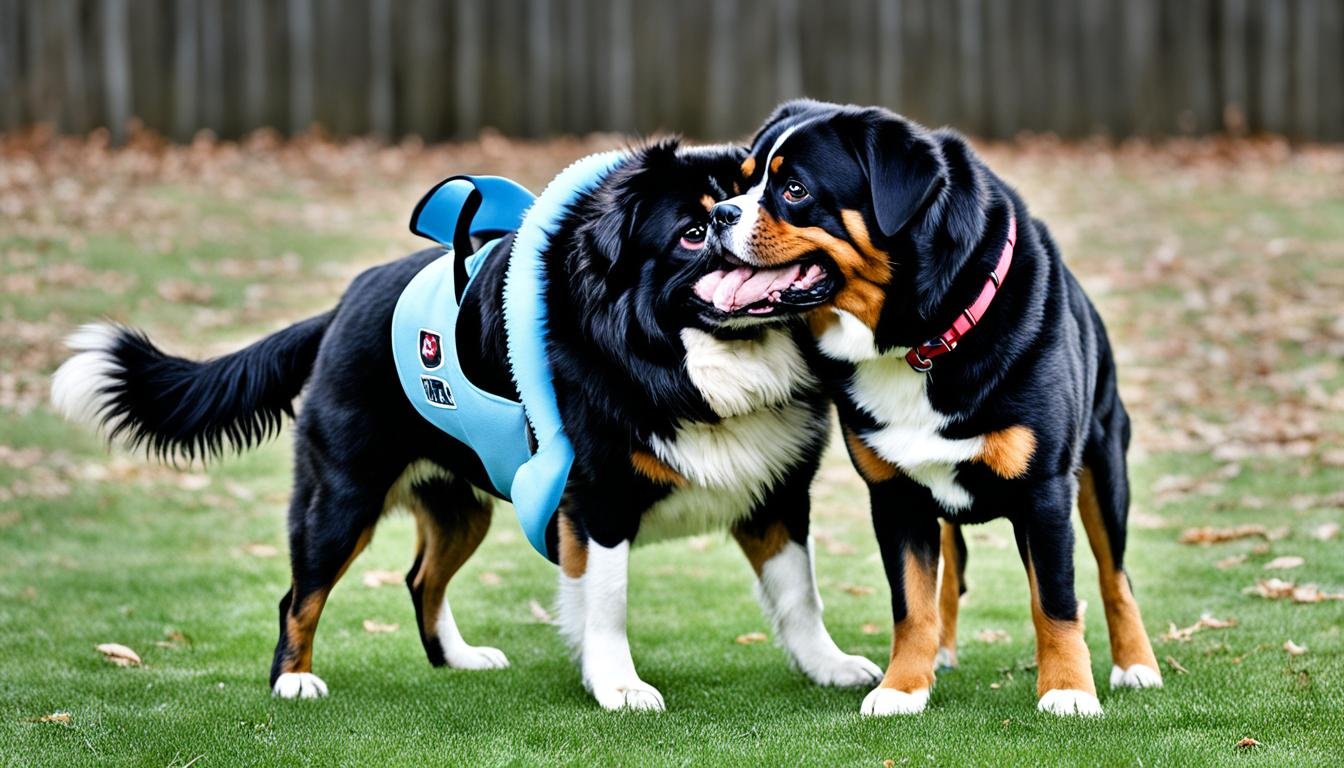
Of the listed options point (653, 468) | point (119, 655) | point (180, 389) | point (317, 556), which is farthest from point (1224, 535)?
point (119, 655)

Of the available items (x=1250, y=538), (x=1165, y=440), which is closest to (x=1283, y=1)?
(x=1165, y=440)

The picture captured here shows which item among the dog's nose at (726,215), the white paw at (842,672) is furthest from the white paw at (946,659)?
the dog's nose at (726,215)

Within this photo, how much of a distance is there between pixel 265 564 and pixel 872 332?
374 centimetres

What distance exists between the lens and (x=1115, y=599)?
15.3 ft

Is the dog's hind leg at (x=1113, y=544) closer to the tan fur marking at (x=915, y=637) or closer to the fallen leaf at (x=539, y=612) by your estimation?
the tan fur marking at (x=915, y=637)

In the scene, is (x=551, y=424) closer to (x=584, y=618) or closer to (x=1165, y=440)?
(x=584, y=618)

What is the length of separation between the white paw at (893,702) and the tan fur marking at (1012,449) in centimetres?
71

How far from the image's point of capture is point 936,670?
197 inches

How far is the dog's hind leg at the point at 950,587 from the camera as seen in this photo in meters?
5.02

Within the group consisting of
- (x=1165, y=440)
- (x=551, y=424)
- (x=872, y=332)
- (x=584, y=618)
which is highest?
(x=872, y=332)

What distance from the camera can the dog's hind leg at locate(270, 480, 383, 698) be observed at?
4930mm

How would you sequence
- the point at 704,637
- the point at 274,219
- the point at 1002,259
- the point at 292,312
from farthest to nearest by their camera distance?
the point at 274,219
the point at 292,312
the point at 704,637
the point at 1002,259

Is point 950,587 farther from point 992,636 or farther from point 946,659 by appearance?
point 992,636

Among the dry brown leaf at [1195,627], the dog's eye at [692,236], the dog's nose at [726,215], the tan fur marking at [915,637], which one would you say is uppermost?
the dog's nose at [726,215]
